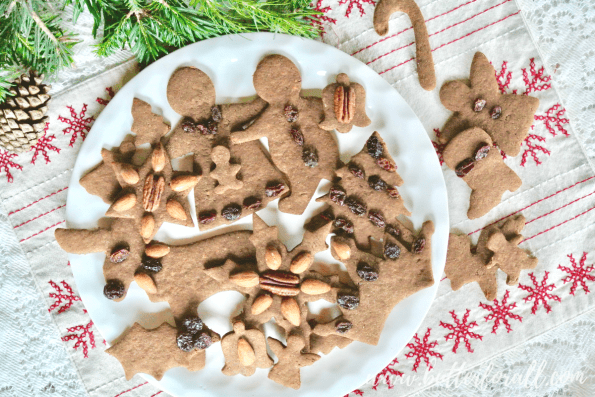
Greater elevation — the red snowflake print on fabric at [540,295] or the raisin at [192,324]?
the raisin at [192,324]

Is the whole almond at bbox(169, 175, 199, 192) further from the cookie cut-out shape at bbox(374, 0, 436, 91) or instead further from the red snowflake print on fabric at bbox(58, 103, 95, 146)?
the cookie cut-out shape at bbox(374, 0, 436, 91)

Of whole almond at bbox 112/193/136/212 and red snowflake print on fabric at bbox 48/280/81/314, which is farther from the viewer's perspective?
red snowflake print on fabric at bbox 48/280/81/314

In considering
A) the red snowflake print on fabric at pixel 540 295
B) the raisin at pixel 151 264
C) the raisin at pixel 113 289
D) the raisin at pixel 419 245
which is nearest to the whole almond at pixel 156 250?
the raisin at pixel 151 264

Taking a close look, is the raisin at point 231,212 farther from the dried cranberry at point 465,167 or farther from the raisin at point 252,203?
the dried cranberry at point 465,167

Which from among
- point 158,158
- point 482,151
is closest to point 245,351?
point 158,158

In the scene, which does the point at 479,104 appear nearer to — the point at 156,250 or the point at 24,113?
the point at 156,250

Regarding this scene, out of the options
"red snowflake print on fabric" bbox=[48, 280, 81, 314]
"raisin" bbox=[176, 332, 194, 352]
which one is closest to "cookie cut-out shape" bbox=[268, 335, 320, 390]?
"raisin" bbox=[176, 332, 194, 352]

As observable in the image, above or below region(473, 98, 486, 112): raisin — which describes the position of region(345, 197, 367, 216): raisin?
below
